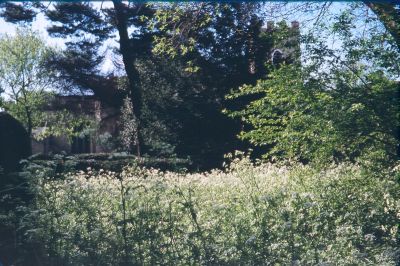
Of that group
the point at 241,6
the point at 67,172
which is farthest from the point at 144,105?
the point at 67,172

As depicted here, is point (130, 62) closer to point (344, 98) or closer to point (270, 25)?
point (270, 25)

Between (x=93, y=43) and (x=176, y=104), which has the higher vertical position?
(x=93, y=43)

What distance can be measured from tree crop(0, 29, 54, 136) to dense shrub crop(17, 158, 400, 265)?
78.1 ft

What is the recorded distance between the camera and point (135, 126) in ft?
73.5

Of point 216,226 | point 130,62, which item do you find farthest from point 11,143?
point 130,62

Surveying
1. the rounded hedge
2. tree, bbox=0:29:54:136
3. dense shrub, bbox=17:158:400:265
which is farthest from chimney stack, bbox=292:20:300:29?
tree, bbox=0:29:54:136

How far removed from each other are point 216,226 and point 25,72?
84.7 feet

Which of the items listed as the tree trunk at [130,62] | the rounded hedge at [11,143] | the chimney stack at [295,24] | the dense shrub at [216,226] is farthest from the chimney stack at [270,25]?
the tree trunk at [130,62]

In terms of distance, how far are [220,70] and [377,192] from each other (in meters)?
13.1

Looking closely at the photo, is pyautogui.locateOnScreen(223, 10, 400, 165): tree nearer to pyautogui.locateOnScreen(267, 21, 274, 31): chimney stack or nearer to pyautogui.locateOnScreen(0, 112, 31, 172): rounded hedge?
pyautogui.locateOnScreen(267, 21, 274, 31): chimney stack

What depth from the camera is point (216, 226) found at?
18.4ft

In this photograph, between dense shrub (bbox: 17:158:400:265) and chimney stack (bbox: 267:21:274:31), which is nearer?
dense shrub (bbox: 17:158:400:265)

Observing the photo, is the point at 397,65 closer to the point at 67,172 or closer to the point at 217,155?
the point at 67,172

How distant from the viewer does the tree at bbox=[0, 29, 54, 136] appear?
1130 inches
